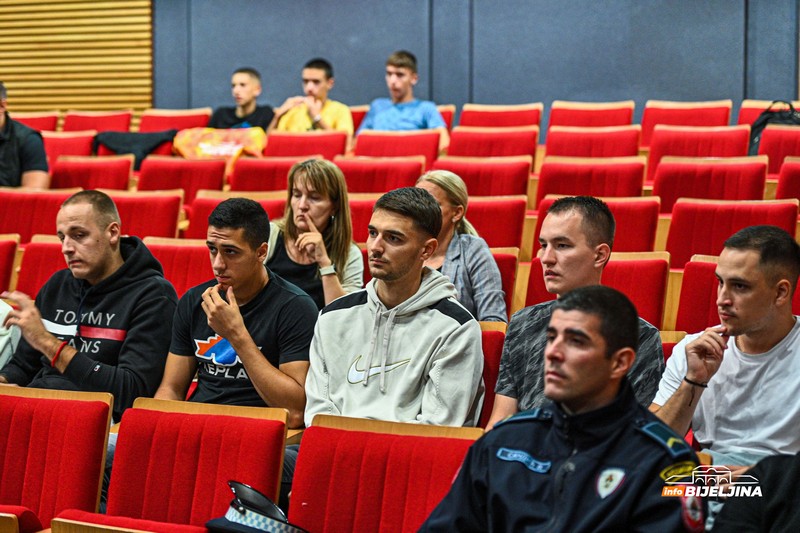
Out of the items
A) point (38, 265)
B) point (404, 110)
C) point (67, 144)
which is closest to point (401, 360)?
point (38, 265)

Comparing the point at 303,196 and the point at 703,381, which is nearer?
the point at 703,381

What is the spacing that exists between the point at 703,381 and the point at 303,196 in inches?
37.9

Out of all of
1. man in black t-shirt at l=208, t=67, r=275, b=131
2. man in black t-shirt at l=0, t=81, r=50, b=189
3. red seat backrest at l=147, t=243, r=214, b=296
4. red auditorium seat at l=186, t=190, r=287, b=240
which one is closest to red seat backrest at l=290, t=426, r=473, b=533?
red seat backrest at l=147, t=243, r=214, b=296

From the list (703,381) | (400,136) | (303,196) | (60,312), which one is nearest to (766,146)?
(400,136)

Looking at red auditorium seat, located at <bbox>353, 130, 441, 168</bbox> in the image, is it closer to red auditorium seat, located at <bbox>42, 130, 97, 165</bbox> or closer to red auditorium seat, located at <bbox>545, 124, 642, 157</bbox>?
red auditorium seat, located at <bbox>545, 124, 642, 157</bbox>

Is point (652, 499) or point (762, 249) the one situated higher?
point (762, 249)

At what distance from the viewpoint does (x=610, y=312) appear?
973mm

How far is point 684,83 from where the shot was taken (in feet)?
13.1

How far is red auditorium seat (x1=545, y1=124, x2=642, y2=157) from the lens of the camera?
296cm

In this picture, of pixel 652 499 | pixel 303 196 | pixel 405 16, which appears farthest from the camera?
pixel 405 16

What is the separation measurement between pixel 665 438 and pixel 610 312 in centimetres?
13

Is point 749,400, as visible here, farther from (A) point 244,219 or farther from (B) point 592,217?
(A) point 244,219

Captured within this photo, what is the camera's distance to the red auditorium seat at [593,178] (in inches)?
98.0

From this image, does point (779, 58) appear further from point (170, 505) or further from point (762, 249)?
point (170, 505)
